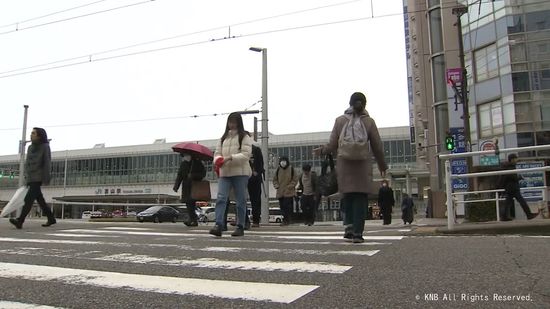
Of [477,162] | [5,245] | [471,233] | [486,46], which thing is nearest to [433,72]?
[486,46]

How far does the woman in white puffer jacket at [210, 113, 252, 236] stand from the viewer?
8.23 metres

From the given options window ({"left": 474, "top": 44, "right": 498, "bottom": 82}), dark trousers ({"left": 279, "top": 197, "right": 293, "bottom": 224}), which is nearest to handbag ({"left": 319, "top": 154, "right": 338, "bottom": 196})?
dark trousers ({"left": 279, "top": 197, "right": 293, "bottom": 224})

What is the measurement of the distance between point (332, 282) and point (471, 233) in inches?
173

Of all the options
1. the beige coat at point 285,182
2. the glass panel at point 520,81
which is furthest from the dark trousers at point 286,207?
the glass panel at point 520,81

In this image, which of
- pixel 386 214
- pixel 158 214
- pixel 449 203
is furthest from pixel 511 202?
pixel 158 214

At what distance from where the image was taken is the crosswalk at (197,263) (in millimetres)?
4270

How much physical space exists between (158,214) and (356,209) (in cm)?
3531

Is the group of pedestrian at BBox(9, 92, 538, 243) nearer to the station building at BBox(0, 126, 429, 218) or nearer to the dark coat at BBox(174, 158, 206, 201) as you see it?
the dark coat at BBox(174, 158, 206, 201)

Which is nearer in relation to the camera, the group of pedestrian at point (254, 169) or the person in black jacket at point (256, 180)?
the group of pedestrian at point (254, 169)

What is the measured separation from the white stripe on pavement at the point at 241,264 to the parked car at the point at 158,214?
34232mm

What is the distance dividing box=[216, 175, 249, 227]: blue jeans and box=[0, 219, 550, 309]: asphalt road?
1.15 meters

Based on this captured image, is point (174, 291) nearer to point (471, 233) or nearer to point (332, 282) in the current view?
point (332, 282)

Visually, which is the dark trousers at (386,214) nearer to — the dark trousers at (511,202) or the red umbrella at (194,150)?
the dark trousers at (511,202)

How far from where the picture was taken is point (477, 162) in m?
29.1
